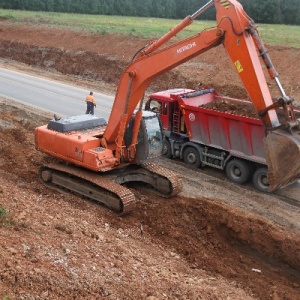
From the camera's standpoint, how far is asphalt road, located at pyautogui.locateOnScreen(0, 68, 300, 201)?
2197cm

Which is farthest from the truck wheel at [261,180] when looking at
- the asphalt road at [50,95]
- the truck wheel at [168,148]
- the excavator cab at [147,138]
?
the asphalt road at [50,95]

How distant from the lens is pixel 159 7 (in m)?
75.3

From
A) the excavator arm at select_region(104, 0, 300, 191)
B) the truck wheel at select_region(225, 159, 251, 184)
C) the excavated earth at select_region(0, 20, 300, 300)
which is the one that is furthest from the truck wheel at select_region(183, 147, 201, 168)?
the excavator arm at select_region(104, 0, 300, 191)

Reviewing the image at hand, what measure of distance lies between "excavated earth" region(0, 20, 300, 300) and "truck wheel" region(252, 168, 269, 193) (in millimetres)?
341

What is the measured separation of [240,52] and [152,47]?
7.66ft

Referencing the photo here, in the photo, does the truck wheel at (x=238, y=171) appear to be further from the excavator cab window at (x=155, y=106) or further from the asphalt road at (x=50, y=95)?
the asphalt road at (x=50, y=95)

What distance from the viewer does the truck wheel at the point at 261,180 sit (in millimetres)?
13234

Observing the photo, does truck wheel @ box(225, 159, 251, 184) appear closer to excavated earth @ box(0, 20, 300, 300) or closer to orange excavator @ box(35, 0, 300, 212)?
excavated earth @ box(0, 20, 300, 300)

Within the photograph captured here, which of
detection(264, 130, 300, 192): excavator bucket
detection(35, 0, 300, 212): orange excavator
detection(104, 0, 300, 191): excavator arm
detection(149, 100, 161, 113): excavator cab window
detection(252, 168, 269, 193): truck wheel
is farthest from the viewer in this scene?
detection(149, 100, 161, 113): excavator cab window

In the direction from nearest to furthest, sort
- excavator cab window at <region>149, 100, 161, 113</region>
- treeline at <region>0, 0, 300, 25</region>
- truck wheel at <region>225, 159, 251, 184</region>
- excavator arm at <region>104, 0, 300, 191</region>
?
1. excavator arm at <region>104, 0, 300, 191</region>
2. truck wheel at <region>225, 159, 251, 184</region>
3. excavator cab window at <region>149, 100, 161, 113</region>
4. treeline at <region>0, 0, 300, 25</region>

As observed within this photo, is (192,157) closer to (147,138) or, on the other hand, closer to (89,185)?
(147,138)

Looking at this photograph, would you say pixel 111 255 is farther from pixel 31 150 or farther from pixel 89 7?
pixel 89 7

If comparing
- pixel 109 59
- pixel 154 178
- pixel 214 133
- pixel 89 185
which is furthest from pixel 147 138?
pixel 109 59

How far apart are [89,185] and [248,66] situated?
190 inches
